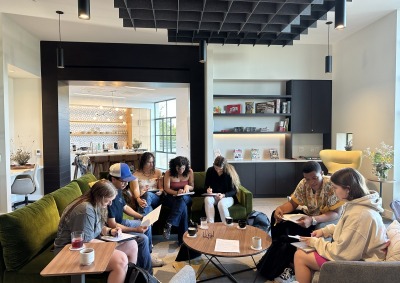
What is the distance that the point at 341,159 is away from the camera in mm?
5094

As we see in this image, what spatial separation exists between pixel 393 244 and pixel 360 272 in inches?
27.1

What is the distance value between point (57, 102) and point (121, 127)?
264 inches

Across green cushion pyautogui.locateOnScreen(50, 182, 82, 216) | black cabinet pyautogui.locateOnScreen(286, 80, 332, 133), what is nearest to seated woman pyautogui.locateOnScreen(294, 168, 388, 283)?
green cushion pyautogui.locateOnScreen(50, 182, 82, 216)

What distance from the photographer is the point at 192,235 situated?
2689mm

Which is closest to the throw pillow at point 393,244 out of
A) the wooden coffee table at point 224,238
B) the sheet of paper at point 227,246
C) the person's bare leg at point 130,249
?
the wooden coffee table at point 224,238

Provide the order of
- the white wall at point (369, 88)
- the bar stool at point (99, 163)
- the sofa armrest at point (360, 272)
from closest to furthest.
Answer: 1. the sofa armrest at point (360, 272)
2. the white wall at point (369, 88)
3. the bar stool at point (99, 163)

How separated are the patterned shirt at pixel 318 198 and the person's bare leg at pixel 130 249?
1837mm

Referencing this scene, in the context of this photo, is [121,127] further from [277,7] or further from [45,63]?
[277,7]

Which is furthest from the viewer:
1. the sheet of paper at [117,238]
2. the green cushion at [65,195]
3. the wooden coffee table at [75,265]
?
the green cushion at [65,195]

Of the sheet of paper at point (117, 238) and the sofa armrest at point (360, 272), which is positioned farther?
the sheet of paper at point (117, 238)

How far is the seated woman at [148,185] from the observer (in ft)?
11.9

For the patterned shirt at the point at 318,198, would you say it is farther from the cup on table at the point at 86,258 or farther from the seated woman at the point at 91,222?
the cup on table at the point at 86,258

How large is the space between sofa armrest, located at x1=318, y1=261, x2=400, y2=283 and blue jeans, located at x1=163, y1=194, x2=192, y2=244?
2.32 meters

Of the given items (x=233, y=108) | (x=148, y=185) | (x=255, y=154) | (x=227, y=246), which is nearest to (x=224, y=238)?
(x=227, y=246)
